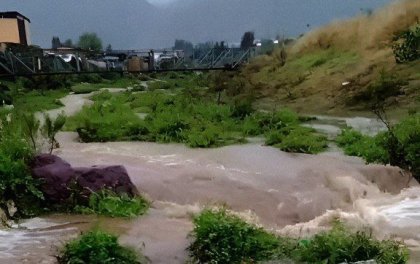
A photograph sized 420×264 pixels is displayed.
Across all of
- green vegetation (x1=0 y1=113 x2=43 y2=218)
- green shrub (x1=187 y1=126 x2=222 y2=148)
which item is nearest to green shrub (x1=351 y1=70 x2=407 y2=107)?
green shrub (x1=187 y1=126 x2=222 y2=148)

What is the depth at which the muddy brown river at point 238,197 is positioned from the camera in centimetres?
895

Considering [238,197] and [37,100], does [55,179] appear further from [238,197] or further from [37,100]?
[37,100]

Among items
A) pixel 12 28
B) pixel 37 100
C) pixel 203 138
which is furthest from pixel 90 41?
pixel 203 138

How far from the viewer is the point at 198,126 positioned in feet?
56.5

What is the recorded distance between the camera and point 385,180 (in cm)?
1259

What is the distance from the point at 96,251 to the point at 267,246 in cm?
219

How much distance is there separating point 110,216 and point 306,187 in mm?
3793

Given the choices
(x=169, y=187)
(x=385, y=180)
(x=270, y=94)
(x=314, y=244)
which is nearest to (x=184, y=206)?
(x=169, y=187)

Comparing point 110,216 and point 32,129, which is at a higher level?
point 32,129

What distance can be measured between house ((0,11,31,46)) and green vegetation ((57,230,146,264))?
36776 mm

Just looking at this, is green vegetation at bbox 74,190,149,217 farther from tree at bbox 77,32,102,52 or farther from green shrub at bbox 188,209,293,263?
tree at bbox 77,32,102,52

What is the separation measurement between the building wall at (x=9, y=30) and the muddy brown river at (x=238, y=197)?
1192 inches

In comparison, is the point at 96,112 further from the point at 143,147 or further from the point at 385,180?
the point at 385,180

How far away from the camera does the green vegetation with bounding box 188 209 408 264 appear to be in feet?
25.1
